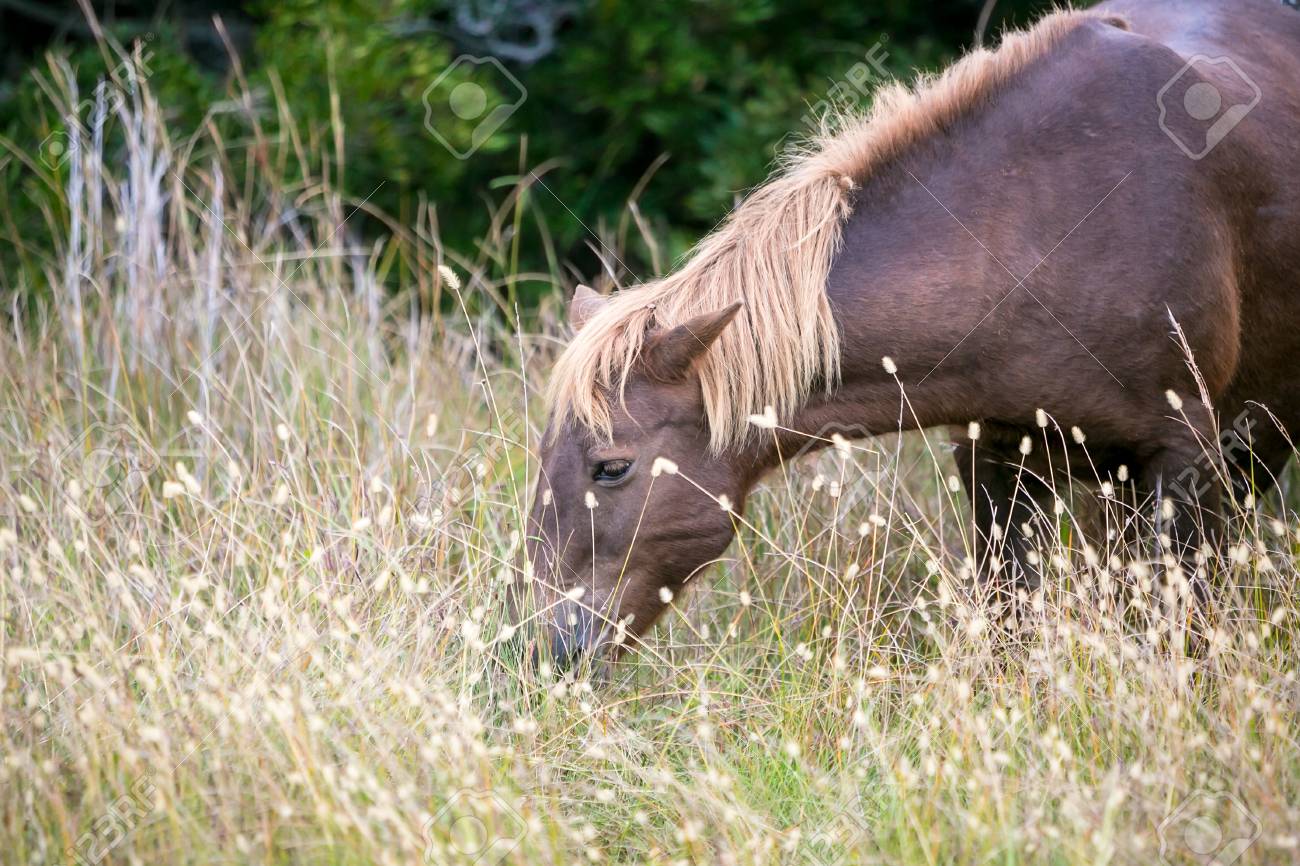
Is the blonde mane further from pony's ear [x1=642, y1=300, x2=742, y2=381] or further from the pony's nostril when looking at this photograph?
the pony's nostril

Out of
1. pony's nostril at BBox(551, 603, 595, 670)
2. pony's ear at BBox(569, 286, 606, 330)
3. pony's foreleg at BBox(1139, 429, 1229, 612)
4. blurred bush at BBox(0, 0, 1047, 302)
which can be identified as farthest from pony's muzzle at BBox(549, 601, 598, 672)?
blurred bush at BBox(0, 0, 1047, 302)

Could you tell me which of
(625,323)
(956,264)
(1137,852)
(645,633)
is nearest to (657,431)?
(625,323)

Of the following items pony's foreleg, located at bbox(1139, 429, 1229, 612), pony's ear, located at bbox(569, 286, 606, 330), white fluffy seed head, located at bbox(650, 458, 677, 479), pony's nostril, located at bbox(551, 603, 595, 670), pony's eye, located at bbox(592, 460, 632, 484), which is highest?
pony's ear, located at bbox(569, 286, 606, 330)

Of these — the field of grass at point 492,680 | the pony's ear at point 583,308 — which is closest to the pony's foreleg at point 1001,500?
the field of grass at point 492,680

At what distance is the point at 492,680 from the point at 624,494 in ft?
1.90

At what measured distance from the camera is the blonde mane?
3.13 m

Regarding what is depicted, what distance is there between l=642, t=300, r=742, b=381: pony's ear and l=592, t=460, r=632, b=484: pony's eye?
0.80ft

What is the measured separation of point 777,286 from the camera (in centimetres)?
319

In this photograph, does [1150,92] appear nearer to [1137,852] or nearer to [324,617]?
[1137,852]

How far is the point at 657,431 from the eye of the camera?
3139 millimetres

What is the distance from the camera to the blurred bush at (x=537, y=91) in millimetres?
6344

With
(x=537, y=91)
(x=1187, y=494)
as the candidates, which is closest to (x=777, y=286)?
(x=1187, y=494)

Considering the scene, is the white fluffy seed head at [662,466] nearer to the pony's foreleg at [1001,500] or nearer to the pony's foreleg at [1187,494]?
the pony's foreleg at [1001,500]

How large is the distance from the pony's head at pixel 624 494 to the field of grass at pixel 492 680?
0.12 metres
